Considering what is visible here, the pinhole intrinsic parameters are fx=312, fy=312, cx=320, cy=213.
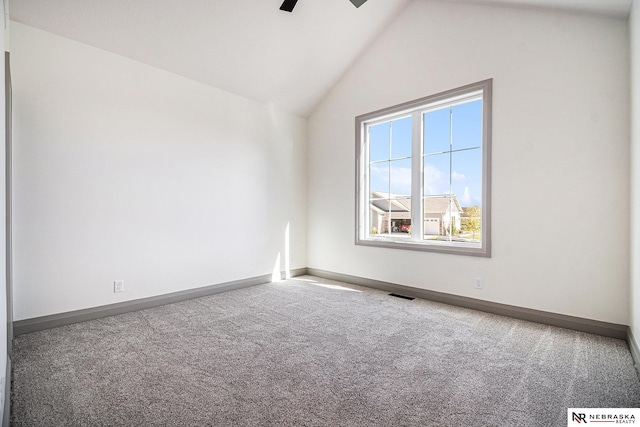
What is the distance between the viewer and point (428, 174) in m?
3.92

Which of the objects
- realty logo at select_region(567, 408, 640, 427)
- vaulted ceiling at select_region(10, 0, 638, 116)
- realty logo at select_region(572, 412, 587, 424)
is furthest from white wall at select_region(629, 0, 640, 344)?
realty logo at select_region(572, 412, 587, 424)

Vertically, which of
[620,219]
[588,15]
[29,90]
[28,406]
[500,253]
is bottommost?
[28,406]

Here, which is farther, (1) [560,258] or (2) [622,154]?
(1) [560,258]

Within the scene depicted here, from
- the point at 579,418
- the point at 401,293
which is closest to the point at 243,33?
the point at 401,293

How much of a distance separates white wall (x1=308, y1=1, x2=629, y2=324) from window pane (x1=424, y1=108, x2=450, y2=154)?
0.29 metres

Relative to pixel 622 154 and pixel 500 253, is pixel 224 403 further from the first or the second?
pixel 622 154

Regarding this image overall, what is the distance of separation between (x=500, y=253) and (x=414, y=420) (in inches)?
87.7

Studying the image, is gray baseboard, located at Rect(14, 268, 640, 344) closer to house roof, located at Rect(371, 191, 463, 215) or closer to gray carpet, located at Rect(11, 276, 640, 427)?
gray carpet, located at Rect(11, 276, 640, 427)

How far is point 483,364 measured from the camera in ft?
7.06

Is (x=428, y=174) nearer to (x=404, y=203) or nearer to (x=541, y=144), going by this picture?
(x=404, y=203)

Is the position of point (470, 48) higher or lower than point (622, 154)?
higher

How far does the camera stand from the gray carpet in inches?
64.2

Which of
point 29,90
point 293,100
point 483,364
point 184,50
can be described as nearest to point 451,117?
point 293,100

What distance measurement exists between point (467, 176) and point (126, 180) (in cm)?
373
